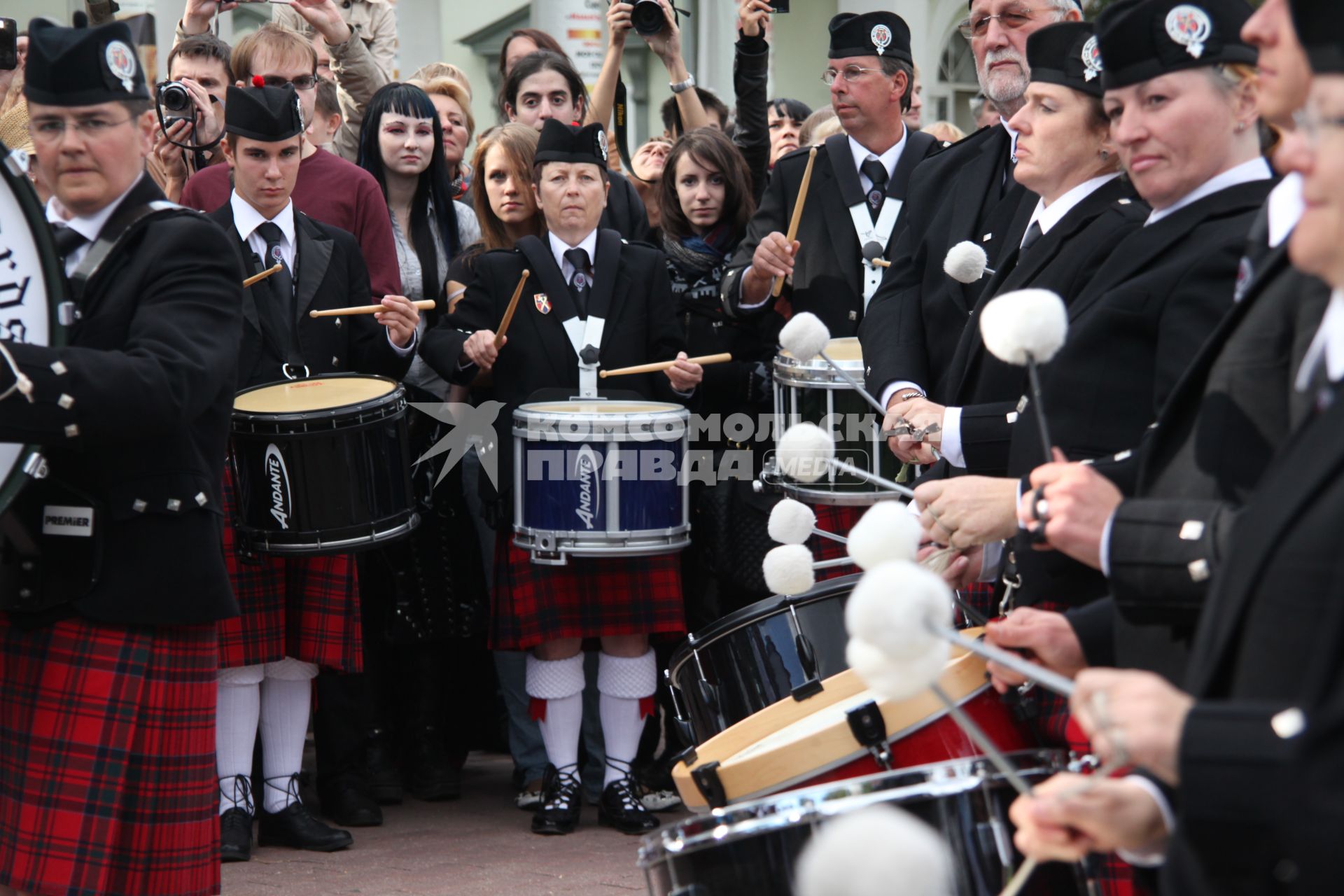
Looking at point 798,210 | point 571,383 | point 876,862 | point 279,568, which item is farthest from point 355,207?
point 876,862

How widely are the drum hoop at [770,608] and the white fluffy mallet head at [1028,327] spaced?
0.96 metres

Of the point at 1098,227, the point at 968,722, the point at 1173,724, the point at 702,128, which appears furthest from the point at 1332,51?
the point at 702,128

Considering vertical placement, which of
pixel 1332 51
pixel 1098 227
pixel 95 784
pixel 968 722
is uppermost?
pixel 1332 51

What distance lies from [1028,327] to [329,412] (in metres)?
2.27

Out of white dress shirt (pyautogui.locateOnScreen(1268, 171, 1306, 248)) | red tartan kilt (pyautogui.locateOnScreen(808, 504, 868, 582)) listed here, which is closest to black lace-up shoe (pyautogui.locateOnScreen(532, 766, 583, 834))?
red tartan kilt (pyautogui.locateOnScreen(808, 504, 868, 582))

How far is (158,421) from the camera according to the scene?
2.71 metres

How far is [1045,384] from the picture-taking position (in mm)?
2502

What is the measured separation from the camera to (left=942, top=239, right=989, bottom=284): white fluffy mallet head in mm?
3281

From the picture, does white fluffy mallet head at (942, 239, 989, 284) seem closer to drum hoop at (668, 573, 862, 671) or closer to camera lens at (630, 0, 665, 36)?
drum hoop at (668, 573, 862, 671)

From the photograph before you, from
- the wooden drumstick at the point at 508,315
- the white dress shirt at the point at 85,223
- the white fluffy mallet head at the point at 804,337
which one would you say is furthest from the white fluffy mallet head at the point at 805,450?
the wooden drumstick at the point at 508,315

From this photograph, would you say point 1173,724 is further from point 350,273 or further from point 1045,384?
point 350,273

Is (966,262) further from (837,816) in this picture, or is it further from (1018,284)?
(837,816)

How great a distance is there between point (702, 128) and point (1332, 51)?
4.04 meters

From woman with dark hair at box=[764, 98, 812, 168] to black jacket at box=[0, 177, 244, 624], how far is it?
4202mm
